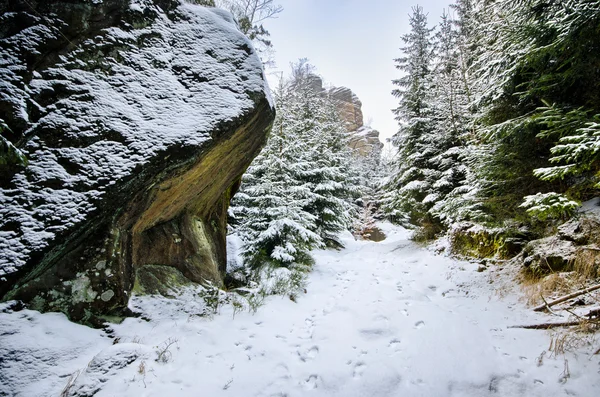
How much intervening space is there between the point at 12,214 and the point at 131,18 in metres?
3.63

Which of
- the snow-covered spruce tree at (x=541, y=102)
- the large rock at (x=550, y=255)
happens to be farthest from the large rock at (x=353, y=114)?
the large rock at (x=550, y=255)

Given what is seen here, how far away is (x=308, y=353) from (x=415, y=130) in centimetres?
1062

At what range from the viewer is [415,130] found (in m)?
11.4

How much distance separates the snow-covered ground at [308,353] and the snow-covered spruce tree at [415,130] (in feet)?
18.5

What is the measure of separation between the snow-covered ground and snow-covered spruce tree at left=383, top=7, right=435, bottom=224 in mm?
5650

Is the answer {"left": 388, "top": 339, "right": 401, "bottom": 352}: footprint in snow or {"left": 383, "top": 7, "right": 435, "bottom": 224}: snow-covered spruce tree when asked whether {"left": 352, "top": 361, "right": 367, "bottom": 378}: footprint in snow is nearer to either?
{"left": 388, "top": 339, "right": 401, "bottom": 352}: footprint in snow

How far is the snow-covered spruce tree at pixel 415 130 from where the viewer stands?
10.8 m

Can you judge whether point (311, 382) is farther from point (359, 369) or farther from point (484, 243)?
point (484, 243)

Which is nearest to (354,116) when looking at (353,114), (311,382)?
(353,114)

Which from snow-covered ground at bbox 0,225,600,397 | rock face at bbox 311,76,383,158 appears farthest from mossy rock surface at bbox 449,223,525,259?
rock face at bbox 311,76,383,158

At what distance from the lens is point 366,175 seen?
2672 cm

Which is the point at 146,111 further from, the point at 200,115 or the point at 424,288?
the point at 424,288

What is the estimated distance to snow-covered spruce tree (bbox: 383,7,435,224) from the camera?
1082 centimetres

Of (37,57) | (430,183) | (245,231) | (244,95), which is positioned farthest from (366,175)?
(37,57)
